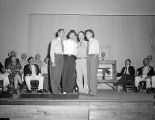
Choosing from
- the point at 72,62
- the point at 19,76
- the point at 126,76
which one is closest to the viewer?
the point at 72,62

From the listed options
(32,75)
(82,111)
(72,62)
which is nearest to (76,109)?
(82,111)

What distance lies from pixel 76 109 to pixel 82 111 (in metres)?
0.10

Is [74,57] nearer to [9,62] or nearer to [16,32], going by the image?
[9,62]

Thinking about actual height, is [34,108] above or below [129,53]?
below

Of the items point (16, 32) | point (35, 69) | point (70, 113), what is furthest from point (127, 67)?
point (16, 32)

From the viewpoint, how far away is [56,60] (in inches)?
179

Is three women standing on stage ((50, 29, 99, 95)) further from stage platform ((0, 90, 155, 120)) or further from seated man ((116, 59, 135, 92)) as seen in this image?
seated man ((116, 59, 135, 92))

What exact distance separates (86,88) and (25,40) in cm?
339

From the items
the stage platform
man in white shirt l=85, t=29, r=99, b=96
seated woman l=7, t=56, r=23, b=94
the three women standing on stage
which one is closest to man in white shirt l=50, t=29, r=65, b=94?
the three women standing on stage

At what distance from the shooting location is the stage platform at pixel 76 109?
343cm

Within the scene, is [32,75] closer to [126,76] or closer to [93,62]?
[93,62]

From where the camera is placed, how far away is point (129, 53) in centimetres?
710

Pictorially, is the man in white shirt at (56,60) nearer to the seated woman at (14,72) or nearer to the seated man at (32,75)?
the seated man at (32,75)

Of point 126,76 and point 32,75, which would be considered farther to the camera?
point 126,76
